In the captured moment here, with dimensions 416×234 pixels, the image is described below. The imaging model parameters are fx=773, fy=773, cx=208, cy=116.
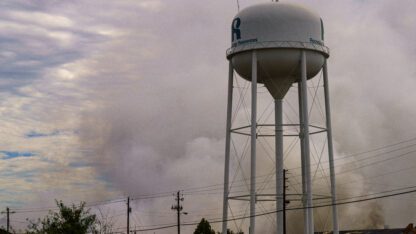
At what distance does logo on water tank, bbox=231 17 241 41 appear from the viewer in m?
47.0

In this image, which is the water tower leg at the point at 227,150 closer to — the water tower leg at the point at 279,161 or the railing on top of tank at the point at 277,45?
the railing on top of tank at the point at 277,45

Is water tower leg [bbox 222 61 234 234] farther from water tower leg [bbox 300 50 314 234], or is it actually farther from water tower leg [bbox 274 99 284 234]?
water tower leg [bbox 300 50 314 234]

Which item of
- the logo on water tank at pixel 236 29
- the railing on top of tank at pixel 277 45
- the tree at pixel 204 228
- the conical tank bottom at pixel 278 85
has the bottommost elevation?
the tree at pixel 204 228

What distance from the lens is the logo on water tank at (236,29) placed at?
4697 cm

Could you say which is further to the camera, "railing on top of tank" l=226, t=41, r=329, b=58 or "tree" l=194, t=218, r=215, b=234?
"tree" l=194, t=218, r=215, b=234

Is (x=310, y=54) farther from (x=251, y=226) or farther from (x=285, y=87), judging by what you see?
(x=251, y=226)

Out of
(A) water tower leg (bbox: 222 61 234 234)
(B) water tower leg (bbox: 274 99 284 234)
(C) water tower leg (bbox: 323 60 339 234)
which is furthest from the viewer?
(B) water tower leg (bbox: 274 99 284 234)

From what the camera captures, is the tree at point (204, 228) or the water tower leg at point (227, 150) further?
the tree at point (204, 228)

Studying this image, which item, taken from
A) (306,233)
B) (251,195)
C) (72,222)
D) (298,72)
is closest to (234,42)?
(298,72)

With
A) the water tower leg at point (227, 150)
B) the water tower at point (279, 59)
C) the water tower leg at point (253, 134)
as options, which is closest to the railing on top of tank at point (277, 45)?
the water tower at point (279, 59)

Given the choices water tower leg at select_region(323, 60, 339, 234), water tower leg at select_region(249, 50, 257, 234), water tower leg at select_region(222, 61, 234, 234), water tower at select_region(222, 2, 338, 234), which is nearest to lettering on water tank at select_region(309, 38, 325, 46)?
water tower at select_region(222, 2, 338, 234)

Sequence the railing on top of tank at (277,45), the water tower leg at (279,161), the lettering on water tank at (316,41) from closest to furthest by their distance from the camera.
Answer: the railing on top of tank at (277,45) → the lettering on water tank at (316,41) → the water tower leg at (279,161)

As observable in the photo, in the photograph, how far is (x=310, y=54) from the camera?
46.3 meters

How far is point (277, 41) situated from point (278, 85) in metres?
3.37
